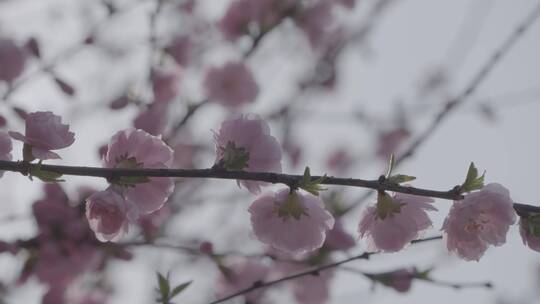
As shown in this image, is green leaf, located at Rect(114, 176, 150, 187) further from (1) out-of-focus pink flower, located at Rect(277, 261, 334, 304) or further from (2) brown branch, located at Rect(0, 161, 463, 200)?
(1) out-of-focus pink flower, located at Rect(277, 261, 334, 304)

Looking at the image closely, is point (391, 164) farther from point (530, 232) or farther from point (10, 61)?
point (10, 61)

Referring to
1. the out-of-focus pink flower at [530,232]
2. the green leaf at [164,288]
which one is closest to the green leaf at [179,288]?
the green leaf at [164,288]

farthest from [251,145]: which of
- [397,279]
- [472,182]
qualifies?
[397,279]

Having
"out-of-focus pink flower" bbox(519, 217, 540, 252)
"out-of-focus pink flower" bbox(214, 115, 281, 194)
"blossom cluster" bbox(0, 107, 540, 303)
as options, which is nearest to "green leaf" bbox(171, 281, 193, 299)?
"blossom cluster" bbox(0, 107, 540, 303)

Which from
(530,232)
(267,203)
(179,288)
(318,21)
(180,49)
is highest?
(318,21)

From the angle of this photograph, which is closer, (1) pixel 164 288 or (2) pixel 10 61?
(1) pixel 164 288

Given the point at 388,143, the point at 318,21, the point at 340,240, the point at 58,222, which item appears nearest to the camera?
the point at 58,222

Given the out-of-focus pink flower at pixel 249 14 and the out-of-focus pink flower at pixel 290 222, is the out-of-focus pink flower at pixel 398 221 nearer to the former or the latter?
the out-of-focus pink flower at pixel 290 222
